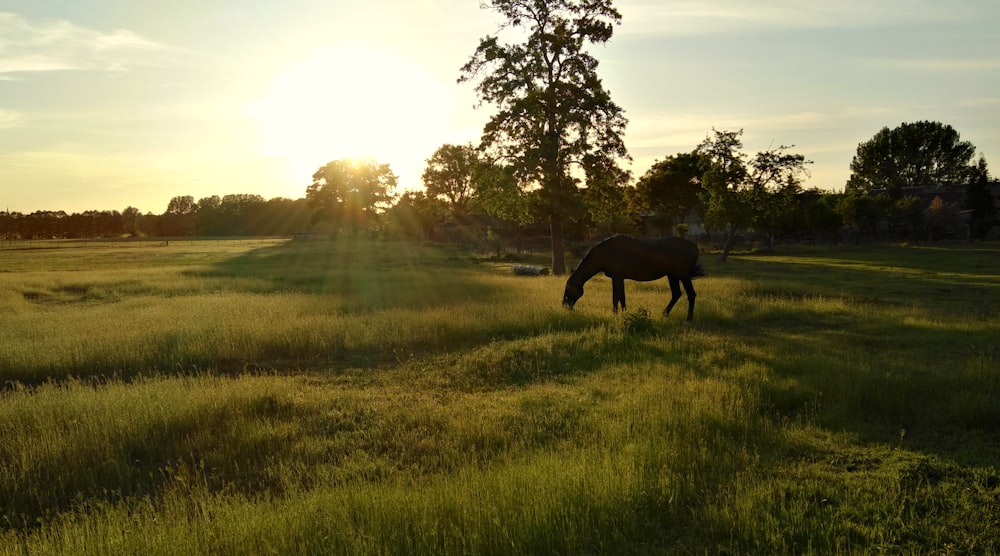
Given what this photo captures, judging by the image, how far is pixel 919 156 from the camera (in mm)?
96062

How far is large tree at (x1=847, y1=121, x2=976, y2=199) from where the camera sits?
313 ft

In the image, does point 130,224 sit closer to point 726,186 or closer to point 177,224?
point 177,224

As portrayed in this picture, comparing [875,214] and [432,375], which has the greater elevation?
[875,214]

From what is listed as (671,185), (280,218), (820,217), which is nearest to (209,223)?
(280,218)

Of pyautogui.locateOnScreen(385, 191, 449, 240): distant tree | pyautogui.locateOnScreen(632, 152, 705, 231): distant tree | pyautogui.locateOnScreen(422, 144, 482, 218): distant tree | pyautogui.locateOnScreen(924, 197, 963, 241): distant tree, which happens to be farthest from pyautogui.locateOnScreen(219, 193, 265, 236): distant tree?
pyautogui.locateOnScreen(924, 197, 963, 241): distant tree

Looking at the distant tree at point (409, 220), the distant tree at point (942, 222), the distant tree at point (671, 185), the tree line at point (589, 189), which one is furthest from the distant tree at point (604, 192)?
the distant tree at point (409, 220)

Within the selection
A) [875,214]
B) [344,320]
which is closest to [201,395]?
[344,320]

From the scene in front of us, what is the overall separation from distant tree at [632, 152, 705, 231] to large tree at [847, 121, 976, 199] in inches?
1989

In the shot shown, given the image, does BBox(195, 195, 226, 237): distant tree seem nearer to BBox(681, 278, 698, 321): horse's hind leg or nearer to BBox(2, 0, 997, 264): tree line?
BBox(2, 0, 997, 264): tree line

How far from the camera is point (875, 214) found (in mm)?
59125

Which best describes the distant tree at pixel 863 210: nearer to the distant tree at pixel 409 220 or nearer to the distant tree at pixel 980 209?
the distant tree at pixel 980 209

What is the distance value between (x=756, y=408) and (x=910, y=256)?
42094 mm

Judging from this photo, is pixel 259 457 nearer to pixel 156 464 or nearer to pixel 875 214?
pixel 156 464

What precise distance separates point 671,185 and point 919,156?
62315 mm
